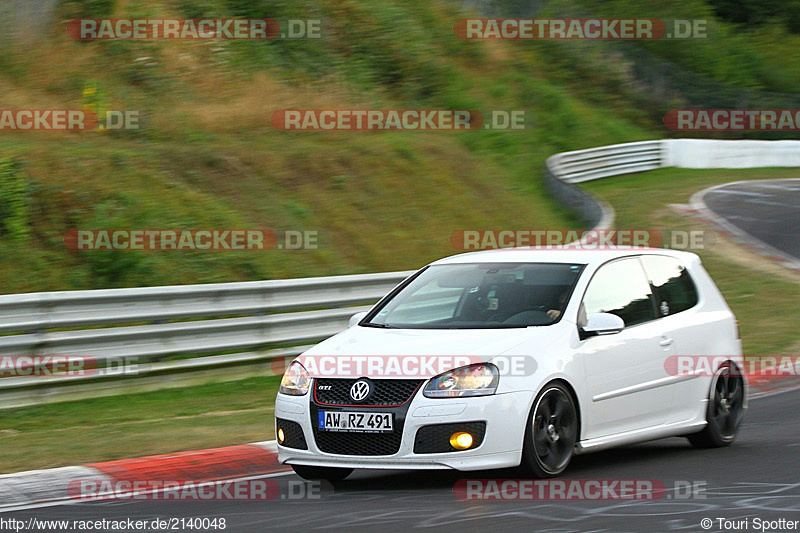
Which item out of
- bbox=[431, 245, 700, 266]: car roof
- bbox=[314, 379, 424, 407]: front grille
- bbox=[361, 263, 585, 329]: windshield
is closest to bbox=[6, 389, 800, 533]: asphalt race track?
bbox=[314, 379, 424, 407]: front grille

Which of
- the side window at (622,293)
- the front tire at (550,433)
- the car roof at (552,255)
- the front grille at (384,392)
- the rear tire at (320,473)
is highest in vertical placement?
the car roof at (552,255)

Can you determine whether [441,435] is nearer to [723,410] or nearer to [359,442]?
[359,442]

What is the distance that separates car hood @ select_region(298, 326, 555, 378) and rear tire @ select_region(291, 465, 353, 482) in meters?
0.67

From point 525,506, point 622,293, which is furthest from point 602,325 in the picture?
point 525,506

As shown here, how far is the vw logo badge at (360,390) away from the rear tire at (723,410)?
308 cm

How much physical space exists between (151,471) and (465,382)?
2.57m

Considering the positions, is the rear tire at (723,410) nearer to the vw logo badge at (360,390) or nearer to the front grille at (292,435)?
the vw logo badge at (360,390)

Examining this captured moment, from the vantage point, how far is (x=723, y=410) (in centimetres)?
936

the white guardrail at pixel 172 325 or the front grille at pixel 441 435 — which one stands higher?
the white guardrail at pixel 172 325

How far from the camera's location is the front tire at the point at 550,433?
7422 millimetres

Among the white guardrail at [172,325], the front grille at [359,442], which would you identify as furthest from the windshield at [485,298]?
the white guardrail at [172,325]

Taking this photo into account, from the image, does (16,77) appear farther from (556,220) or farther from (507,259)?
(507,259)

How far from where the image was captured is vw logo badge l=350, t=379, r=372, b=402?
7426mm

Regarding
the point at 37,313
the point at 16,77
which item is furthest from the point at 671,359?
the point at 16,77
